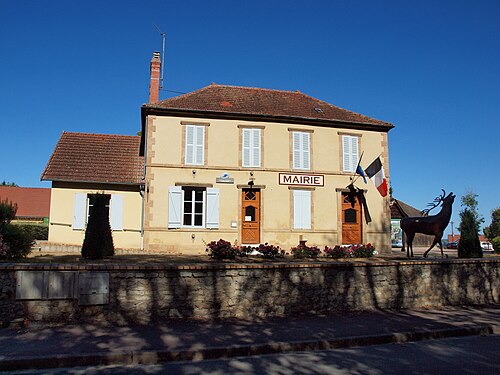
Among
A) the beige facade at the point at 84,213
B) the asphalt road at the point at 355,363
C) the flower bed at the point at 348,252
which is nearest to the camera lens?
the asphalt road at the point at 355,363

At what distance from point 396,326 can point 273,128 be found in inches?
452

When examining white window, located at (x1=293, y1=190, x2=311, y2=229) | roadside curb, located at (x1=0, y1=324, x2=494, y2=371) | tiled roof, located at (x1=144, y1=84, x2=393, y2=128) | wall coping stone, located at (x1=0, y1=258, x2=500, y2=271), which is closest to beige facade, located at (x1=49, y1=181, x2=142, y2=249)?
tiled roof, located at (x1=144, y1=84, x2=393, y2=128)

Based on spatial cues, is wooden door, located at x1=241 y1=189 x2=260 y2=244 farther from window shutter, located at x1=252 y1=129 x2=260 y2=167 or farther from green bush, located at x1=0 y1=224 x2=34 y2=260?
Answer: green bush, located at x1=0 y1=224 x2=34 y2=260

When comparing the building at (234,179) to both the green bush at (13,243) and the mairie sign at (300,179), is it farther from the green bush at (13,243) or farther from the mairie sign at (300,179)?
the green bush at (13,243)

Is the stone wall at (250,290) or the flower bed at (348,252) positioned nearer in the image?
the stone wall at (250,290)

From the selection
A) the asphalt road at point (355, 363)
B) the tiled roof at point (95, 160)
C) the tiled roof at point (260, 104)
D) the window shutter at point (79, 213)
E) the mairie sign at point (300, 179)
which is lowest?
the asphalt road at point (355, 363)

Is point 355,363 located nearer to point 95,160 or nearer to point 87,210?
point 87,210

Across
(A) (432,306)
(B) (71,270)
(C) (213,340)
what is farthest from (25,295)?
(A) (432,306)

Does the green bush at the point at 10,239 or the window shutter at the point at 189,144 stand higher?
the window shutter at the point at 189,144

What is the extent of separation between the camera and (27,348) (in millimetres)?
6613

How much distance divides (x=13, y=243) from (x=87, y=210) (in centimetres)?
863

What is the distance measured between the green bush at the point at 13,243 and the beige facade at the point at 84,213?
8.16m

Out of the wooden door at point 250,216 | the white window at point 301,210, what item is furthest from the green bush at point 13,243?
the white window at point 301,210

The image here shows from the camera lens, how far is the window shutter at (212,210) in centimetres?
1747
